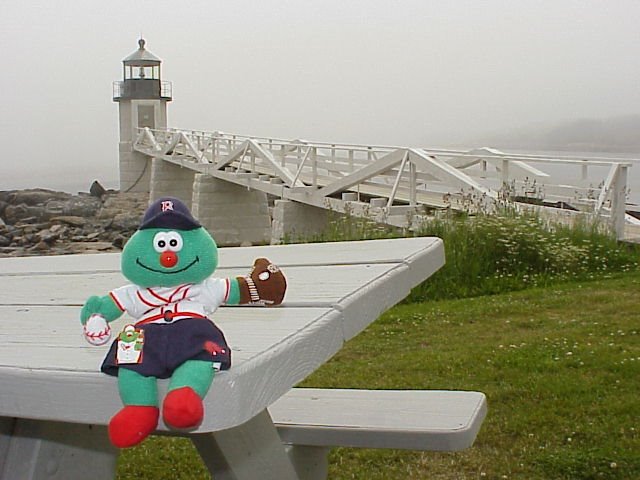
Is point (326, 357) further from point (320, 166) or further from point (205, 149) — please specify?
point (205, 149)

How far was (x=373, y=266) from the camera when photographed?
1.22m

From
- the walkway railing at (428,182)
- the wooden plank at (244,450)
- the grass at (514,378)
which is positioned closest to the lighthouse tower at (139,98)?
the walkway railing at (428,182)

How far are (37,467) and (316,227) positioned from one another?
8519 mm

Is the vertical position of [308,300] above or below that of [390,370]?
above

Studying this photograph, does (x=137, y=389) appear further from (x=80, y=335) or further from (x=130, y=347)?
(x=80, y=335)

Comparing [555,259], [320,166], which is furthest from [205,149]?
[555,259]

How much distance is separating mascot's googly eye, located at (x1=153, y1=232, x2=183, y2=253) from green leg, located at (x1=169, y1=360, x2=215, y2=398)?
0.46ft

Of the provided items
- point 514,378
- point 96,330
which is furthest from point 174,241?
point 514,378

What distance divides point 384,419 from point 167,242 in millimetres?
799

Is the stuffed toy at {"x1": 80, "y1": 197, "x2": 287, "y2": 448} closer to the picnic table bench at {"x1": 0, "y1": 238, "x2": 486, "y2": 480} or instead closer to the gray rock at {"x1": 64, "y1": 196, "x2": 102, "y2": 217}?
the picnic table bench at {"x1": 0, "y1": 238, "x2": 486, "y2": 480}

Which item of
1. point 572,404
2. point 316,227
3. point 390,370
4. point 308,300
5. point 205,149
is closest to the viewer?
point 308,300

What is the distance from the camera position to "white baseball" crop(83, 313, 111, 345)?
2.62 feet

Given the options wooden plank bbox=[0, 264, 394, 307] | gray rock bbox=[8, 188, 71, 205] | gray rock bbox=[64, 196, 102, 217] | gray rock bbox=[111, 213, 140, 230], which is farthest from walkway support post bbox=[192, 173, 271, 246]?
wooden plank bbox=[0, 264, 394, 307]

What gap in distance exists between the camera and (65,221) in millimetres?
18516
